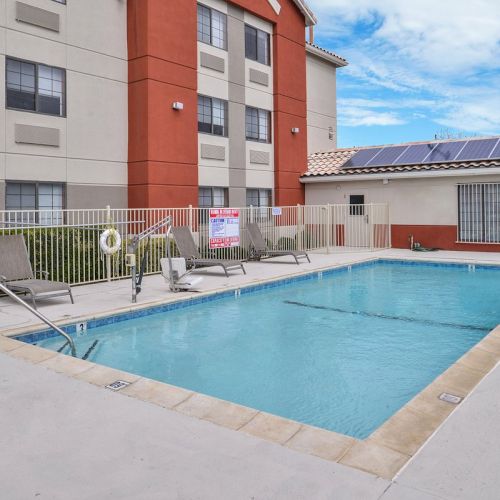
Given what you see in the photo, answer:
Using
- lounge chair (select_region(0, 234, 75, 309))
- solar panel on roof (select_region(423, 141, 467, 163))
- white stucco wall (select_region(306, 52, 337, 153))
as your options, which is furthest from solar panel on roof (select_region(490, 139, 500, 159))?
lounge chair (select_region(0, 234, 75, 309))

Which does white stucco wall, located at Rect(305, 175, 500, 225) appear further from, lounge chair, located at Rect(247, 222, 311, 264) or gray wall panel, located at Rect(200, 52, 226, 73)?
gray wall panel, located at Rect(200, 52, 226, 73)

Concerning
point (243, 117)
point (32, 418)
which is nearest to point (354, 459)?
point (32, 418)

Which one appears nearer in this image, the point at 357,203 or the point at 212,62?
the point at 212,62

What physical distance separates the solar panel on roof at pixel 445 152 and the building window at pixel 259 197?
579cm

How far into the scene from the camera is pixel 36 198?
1266 cm

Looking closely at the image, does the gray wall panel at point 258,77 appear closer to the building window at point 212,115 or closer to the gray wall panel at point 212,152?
the building window at point 212,115

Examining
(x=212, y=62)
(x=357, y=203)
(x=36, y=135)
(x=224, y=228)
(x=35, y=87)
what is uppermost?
(x=212, y=62)

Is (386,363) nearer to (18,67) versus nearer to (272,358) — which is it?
(272,358)

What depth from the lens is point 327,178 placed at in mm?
20078

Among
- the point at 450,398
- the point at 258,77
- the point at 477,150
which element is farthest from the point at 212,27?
the point at 450,398

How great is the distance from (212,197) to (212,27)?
213 inches

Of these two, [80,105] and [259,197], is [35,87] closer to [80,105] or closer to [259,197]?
[80,105]

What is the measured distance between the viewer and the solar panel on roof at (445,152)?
61.5 ft

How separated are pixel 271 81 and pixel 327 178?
163 inches
